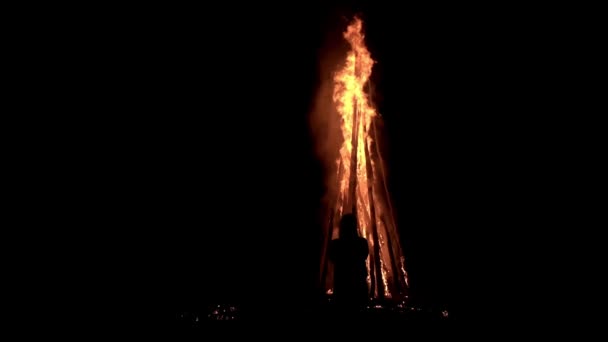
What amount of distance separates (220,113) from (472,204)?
6061mm

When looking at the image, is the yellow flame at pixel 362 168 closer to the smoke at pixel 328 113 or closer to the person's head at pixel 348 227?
the smoke at pixel 328 113

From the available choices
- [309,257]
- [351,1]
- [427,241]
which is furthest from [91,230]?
[351,1]

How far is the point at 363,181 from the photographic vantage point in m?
7.30

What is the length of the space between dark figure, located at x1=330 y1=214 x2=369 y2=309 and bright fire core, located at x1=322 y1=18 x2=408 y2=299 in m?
1.68

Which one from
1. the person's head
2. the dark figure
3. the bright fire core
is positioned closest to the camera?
the dark figure

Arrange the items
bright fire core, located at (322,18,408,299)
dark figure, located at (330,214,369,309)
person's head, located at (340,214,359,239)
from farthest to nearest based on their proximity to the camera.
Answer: bright fire core, located at (322,18,408,299), person's head, located at (340,214,359,239), dark figure, located at (330,214,369,309)

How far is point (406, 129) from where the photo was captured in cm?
838

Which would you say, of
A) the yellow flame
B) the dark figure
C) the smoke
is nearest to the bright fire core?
the yellow flame

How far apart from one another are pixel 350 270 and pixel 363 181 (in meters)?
2.99

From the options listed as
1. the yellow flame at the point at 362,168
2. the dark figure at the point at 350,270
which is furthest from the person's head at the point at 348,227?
the yellow flame at the point at 362,168

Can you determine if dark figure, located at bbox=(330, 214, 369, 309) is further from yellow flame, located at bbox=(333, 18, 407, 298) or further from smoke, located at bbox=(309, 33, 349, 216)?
smoke, located at bbox=(309, 33, 349, 216)

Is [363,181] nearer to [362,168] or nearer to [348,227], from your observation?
[362,168]

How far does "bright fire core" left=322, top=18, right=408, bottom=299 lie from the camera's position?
647cm

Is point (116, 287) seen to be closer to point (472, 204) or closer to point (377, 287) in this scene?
point (377, 287)
